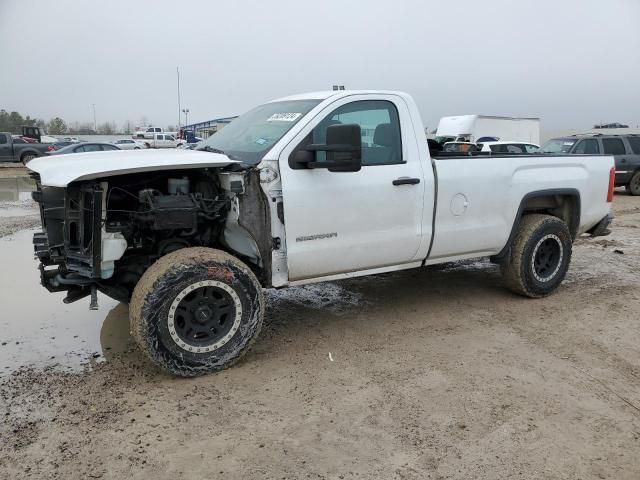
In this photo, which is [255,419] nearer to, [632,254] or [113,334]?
[113,334]

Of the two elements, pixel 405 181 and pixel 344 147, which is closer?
pixel 344 147

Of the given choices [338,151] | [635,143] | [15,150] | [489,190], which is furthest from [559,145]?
[15,150]

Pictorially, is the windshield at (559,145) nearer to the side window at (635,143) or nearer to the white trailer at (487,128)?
the side window at (635,143)

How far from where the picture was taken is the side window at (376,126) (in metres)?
4.44

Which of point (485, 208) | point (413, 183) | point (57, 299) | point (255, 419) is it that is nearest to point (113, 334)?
point (57, 299)

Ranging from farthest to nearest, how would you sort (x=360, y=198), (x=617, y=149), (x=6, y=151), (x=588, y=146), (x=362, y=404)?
1. (x=6, y=151)
2. (x=617, y=149)
3. (x=588, y=146)
4. (x=360, y=198)
5. (x=362, y=404)

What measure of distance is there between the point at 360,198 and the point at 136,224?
167 centimetres

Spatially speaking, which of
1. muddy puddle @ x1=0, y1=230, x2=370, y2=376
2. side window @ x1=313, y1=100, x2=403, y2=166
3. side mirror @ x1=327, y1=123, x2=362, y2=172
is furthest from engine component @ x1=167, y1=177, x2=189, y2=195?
muddy puddle @ x1=0, y1=230, x2=370, y2=376

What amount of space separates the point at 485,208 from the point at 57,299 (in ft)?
14.2

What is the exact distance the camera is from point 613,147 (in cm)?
1622

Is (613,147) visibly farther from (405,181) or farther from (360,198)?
(360,198)

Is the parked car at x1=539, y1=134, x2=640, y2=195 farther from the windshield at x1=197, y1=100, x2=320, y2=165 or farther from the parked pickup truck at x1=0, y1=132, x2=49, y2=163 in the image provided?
the parked pickup truck at x1=0, y1=132, x2=49, y2=163

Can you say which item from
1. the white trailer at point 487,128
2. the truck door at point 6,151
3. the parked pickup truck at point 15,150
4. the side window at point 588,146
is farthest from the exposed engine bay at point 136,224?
the truck door at point 6,151

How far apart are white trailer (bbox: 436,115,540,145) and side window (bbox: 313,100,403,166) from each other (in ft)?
65.7
